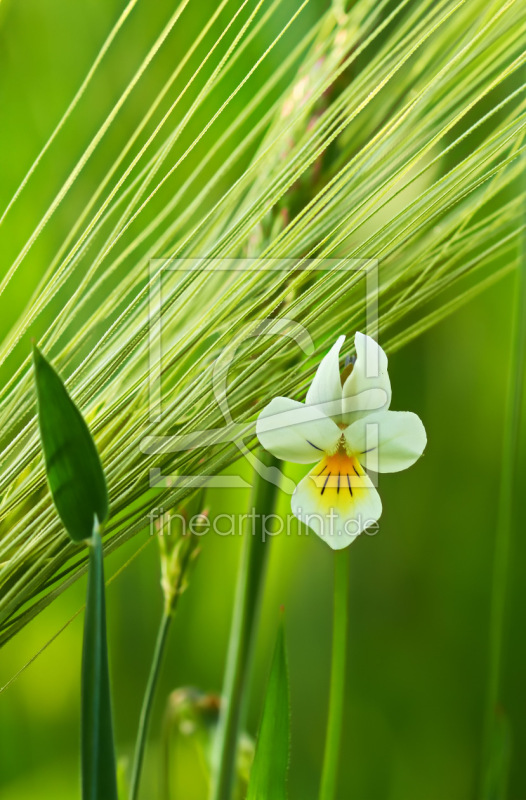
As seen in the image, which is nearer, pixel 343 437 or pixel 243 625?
pixel 343 437

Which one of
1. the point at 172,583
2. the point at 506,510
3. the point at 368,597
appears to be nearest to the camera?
the point at 172,583

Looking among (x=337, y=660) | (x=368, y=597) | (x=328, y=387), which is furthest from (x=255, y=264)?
(x=368, y=597)

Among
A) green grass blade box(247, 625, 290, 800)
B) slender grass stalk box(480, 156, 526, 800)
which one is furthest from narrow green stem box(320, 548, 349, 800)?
slender grass stalk box(480, 156, 526, 800)

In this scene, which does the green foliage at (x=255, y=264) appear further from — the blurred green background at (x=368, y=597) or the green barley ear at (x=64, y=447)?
the blurred green background at (x=368, y=597)

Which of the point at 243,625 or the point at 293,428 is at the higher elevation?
the point at 293,428

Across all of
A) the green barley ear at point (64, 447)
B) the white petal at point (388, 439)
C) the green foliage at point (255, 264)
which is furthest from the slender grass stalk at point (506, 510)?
the green barley ear at point (64, 447)

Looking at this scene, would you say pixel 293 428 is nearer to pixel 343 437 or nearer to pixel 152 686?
pixel 343 437
